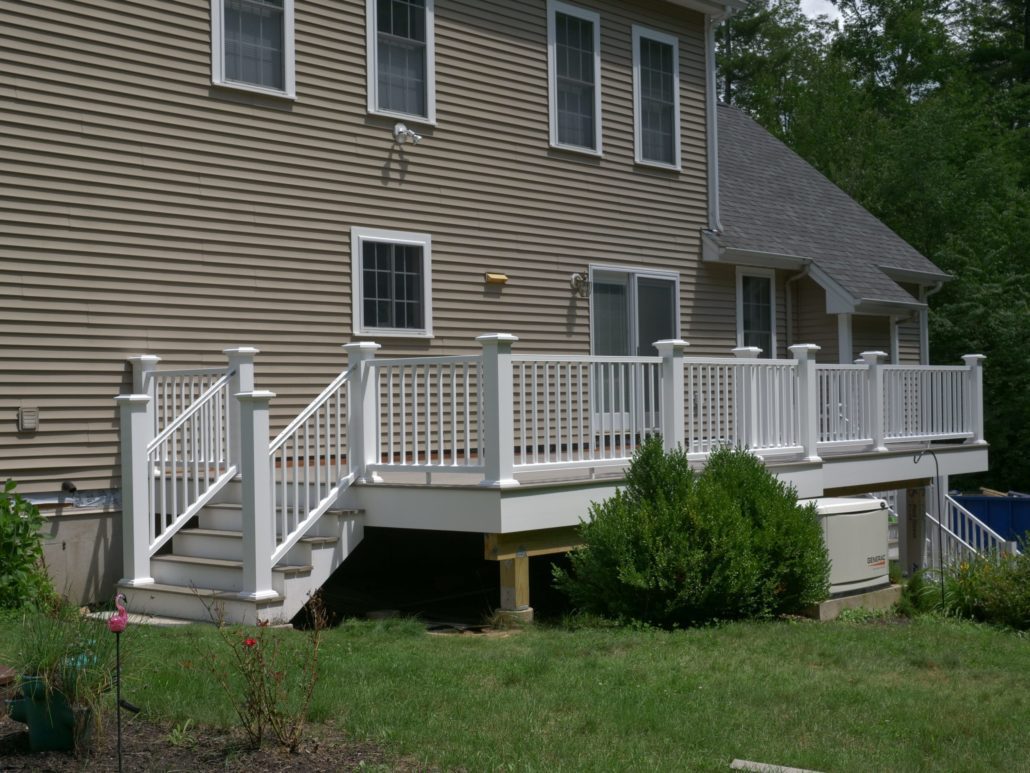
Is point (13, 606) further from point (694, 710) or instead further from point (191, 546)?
point (694, 710)

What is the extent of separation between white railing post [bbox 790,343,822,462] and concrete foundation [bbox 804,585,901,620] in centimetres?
181

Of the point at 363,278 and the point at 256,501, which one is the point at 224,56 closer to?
the point at 363,278

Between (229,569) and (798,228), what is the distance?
12223 mm

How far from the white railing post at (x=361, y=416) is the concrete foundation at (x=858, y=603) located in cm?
381

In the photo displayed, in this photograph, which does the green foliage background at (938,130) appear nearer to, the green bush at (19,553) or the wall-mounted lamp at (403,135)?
the wall-mounted lamp at (403,135)

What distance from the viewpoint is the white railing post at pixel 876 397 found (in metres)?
13.7

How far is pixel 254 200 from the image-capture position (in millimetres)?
11375

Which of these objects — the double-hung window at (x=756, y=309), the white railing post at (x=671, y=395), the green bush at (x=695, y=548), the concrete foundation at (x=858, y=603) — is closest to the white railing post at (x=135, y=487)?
the green bush at (x=695, y=548)

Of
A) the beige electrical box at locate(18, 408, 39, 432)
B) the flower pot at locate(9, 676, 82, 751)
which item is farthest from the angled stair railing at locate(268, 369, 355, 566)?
the flower pot at locate(9, 676, 82, 751)

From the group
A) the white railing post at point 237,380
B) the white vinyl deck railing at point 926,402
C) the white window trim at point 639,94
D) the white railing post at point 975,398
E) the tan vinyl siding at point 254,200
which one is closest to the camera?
the tan vinyl siding at point 254,200

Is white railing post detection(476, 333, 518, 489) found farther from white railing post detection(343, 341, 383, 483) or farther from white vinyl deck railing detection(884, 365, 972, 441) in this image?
white vinyl deck railing detection(884, 365, 972, 441)

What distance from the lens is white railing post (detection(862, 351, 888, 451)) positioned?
539 inches

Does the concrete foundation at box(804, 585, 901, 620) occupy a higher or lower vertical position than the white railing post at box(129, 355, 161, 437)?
lower

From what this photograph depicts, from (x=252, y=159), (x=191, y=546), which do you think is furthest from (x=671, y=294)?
(x=191, y=546)
